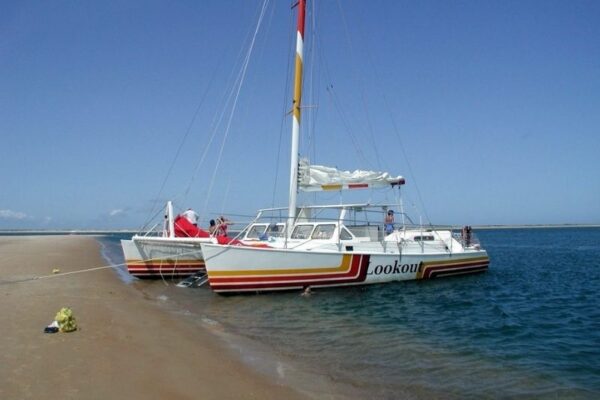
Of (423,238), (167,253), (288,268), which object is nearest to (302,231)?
(288,268)

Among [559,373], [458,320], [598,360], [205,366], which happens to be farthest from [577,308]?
[205,366]

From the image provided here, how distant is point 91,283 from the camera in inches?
669

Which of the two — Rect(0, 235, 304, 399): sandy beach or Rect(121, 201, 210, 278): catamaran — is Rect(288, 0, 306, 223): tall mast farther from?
Rect(0, 235, 304, 399): sandy beach

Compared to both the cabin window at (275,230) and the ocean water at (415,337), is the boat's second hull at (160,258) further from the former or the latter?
the cabin window at (275,230)

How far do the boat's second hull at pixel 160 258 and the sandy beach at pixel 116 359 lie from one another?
21.0ft

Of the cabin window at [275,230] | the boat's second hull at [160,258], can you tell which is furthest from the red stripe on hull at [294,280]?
the boat's second hull at [160,258]

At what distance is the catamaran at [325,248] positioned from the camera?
14664 millimetres

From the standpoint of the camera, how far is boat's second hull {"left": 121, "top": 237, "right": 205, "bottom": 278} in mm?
18625

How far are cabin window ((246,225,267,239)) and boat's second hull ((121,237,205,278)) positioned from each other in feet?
6.76

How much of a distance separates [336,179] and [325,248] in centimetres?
383

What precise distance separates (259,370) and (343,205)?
439 inches

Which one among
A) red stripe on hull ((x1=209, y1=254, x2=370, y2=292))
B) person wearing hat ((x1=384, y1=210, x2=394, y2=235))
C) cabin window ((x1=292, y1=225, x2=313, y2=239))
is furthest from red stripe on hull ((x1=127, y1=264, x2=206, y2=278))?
person wearing hat ((x1=384, y1=210, x2=394, y2=235))

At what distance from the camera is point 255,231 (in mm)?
19516

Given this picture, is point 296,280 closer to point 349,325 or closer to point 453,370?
point 349,325
